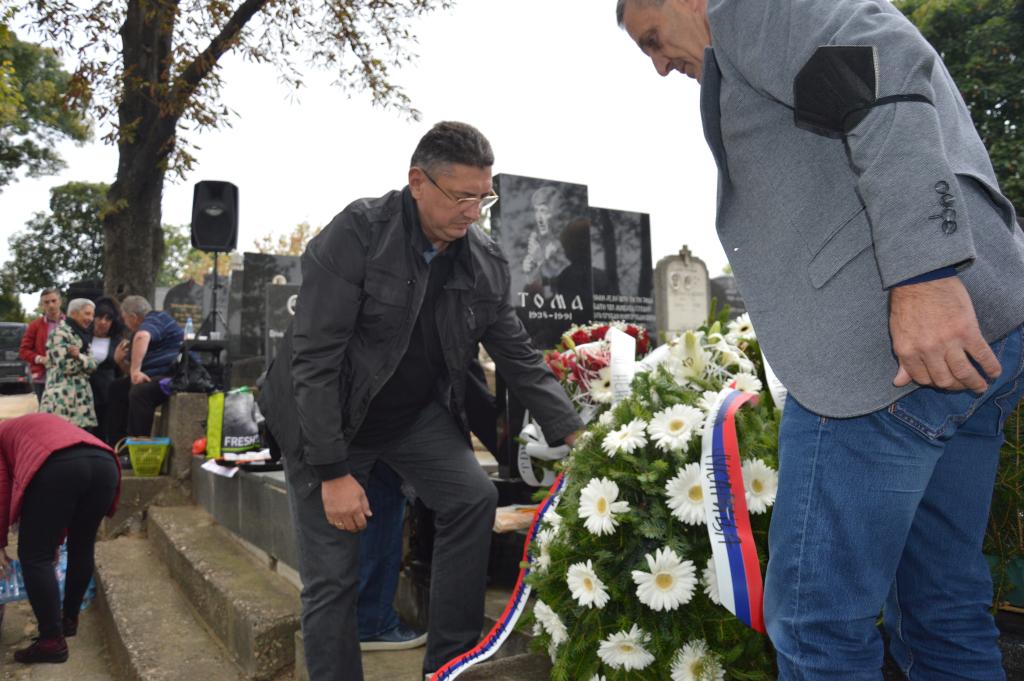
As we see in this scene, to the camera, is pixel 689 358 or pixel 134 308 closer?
pixel 689 358

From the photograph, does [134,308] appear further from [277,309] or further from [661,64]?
[661,64]

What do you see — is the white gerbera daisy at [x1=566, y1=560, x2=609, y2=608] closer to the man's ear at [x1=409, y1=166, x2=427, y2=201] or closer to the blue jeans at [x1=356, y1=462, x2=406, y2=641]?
the man's ear at [x1=409, y1=166, x2=427, y2=201]

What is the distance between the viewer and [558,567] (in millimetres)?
2160

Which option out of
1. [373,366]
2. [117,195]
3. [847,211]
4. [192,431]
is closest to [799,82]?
[847,211]

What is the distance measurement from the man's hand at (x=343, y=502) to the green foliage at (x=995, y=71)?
15.5m

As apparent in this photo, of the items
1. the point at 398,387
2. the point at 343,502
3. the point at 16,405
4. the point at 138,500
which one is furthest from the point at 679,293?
the point at 16,405

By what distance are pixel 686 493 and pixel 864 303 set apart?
0.81 metres

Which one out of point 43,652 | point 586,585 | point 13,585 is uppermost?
point 586,585

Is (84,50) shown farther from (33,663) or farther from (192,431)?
(33,663)

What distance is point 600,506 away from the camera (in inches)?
81.8

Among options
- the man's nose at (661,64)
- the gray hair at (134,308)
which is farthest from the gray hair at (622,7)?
the gray hair at (134,308)

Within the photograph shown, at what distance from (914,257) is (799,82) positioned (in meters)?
0.34

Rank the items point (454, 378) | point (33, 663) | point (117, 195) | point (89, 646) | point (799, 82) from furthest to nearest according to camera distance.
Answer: point (117, 195) < point (89, 646) < point (33, 663) < point (454, 378) < point (799, 82)

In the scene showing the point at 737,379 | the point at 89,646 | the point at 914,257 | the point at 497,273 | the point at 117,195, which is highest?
the point at 117,195
